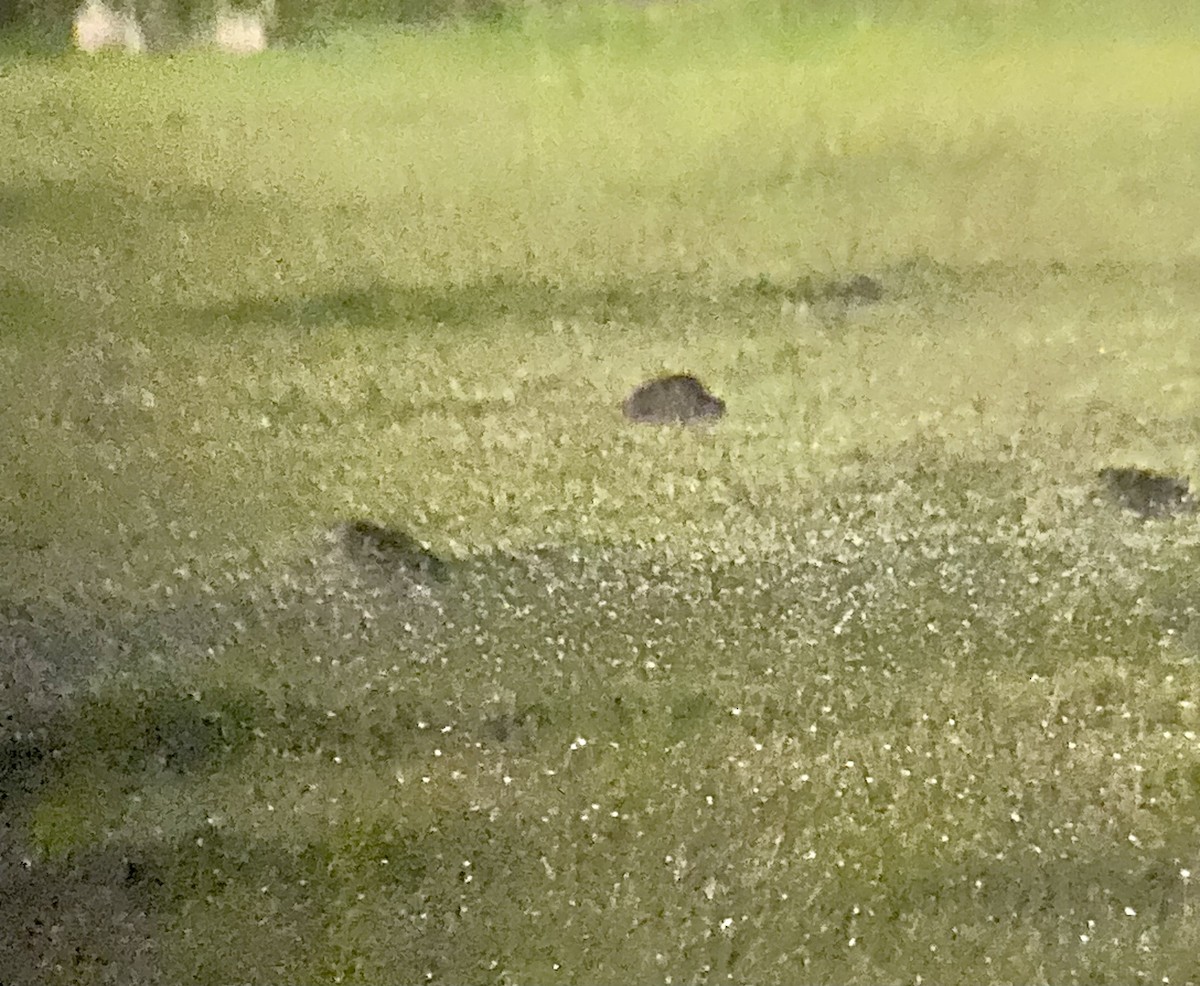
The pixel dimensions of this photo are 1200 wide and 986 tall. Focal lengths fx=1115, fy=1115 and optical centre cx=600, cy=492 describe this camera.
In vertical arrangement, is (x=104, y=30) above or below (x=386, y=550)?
above

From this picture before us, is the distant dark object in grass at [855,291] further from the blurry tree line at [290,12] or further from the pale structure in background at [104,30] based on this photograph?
the pale structure in background at [104,30]

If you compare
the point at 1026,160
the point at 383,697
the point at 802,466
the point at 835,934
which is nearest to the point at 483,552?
the point at 383,697

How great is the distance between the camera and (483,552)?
0.70m

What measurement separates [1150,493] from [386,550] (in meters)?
0.48

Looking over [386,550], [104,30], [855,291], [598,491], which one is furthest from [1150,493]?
[104,30]

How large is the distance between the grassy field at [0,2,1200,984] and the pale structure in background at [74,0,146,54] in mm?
14

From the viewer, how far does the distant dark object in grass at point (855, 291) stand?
71cm

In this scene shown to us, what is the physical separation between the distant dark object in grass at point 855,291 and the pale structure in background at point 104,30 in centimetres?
47

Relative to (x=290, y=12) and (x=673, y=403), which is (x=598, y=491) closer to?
(x=673, y=403)

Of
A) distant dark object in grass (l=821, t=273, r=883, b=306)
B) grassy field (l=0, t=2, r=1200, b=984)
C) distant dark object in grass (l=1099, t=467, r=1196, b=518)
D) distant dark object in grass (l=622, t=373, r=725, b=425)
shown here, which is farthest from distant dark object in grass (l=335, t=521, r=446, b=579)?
distant dark object in grass (l=1099, t=467, r=1196, b=518)

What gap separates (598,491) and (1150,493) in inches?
13.7

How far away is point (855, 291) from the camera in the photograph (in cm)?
71

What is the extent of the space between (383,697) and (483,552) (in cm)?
11

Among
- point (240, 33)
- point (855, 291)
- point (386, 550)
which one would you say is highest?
point (240, 33)
